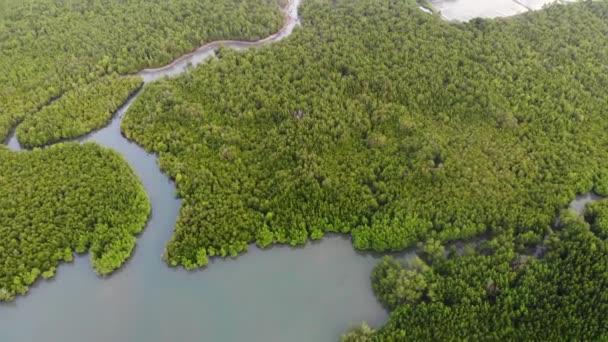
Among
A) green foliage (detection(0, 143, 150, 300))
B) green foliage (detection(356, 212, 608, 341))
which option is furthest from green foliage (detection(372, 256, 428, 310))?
green foliage (detection(0, 143, 150, 300))

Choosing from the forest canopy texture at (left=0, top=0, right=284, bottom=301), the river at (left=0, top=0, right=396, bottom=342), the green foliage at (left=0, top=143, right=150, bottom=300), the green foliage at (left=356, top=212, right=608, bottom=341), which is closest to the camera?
the green foliage at (left=356, top=212, right=608, bottom=341)

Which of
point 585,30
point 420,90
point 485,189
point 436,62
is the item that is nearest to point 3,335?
point 485,189

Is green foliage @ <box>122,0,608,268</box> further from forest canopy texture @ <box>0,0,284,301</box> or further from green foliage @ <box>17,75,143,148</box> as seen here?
forest canopy texture @ <box>0,0,284,301</box>

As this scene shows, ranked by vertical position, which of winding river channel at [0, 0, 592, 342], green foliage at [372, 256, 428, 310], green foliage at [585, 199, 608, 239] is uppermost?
green foliage at [585, 199, 608, 239]

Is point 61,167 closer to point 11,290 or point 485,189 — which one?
point 11,290

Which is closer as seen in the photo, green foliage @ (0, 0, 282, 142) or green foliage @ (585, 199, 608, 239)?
green foliage @ (585, 199, 608, 239)

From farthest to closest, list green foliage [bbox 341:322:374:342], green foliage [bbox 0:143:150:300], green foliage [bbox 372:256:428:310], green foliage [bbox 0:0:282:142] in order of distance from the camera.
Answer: green foliage [bbox 0:0:282:142], green foliage [bbox 0:143:150:300], green foliage [bbox 372:256:428:310], green foliage [bbox 341:322:374:342]

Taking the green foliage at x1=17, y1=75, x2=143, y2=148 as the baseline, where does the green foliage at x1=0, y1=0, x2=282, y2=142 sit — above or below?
above

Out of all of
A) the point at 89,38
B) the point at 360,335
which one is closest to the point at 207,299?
the point at 360,335
